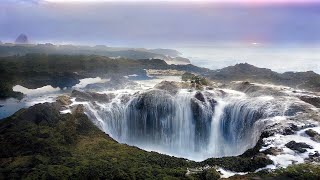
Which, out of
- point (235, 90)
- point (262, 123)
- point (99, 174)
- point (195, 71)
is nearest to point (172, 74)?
point (195, 71)

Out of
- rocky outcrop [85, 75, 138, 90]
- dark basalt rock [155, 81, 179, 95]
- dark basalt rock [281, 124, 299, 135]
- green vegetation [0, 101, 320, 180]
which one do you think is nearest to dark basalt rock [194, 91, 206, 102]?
dark basalt rock [155, 81, 179, 95]

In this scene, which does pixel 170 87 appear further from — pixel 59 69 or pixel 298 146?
pixel 59 69

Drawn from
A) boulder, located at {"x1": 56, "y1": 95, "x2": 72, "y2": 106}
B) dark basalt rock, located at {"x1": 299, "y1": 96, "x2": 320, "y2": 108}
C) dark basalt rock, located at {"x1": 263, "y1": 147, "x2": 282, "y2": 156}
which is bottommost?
dark basalt rock, located at {"x1": 263, "y1": 147, "x2": 282, "y2": 156}

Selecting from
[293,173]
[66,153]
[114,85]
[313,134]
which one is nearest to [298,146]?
[313,134]

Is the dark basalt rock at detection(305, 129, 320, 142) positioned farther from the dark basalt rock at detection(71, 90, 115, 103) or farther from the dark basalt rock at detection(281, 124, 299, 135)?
the dark basalt rock at detection(71, 90, 115, 103)

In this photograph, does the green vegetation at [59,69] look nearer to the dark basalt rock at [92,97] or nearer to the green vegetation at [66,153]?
the dark basalt rock at [92,97]

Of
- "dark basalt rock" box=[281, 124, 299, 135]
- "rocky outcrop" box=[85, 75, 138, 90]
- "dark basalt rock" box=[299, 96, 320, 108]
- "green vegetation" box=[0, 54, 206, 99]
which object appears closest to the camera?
"dark basalt rock" box=[281, 124, 299, 135]

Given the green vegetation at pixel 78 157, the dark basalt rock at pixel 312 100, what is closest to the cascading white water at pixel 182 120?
the dark basalt rock at pixel 312 100
